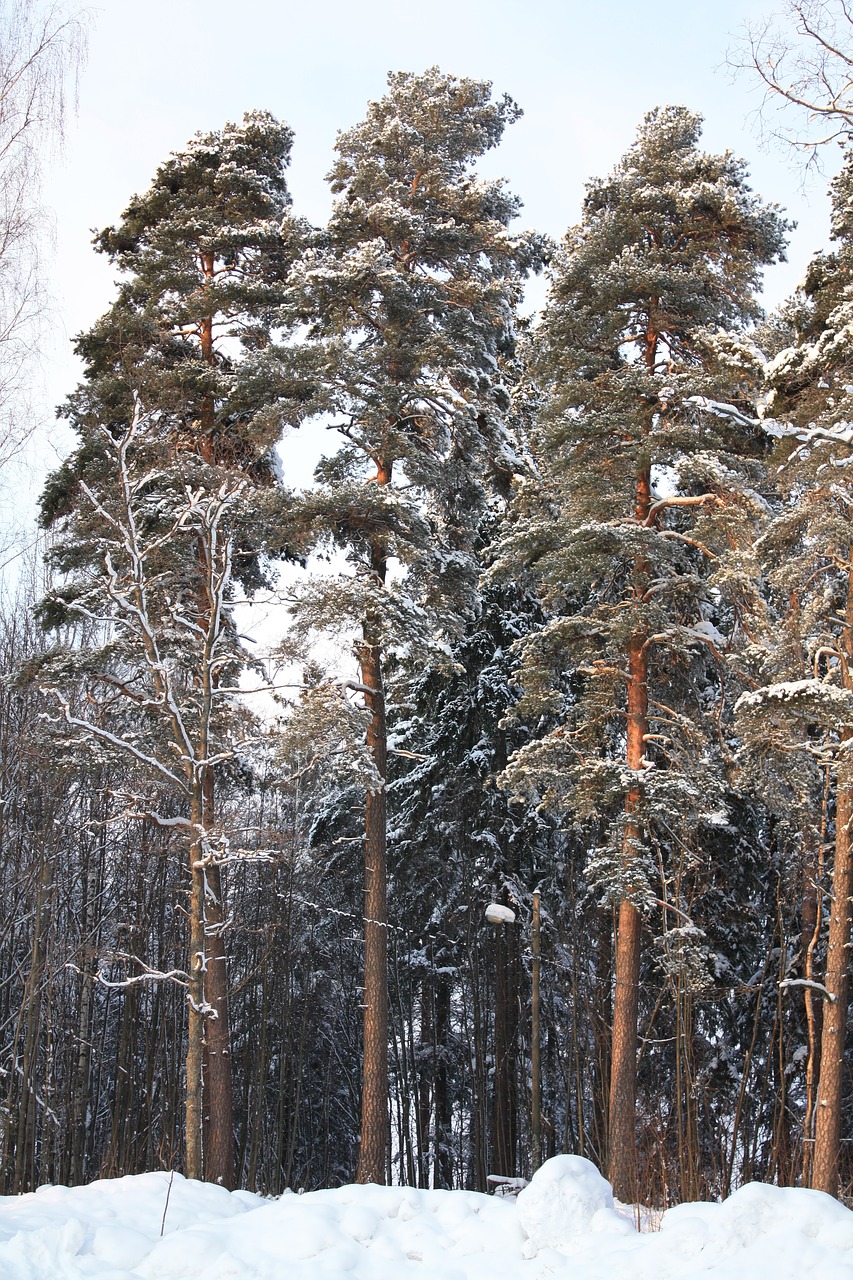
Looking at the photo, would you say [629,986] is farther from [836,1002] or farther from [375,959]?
[375,959]

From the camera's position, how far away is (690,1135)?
874 cm

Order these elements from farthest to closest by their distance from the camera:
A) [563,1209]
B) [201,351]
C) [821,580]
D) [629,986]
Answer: [201,351] < [629,986] < [821,580] < [563,1209]

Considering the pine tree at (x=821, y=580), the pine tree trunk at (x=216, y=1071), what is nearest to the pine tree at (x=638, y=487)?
the pine tree at (x=821, y=580)

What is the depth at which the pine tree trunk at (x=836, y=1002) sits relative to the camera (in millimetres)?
9070

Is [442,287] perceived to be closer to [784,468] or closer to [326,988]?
[784,468]

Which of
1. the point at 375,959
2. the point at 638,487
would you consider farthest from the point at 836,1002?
the point at 638,487

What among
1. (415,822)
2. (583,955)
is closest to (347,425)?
(415,822)

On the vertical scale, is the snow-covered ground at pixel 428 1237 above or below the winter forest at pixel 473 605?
below

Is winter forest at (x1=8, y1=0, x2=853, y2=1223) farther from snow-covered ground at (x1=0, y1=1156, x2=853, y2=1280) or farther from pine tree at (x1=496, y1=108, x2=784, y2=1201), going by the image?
snow-covered ground at (x1=0, y1=1156, x2=853, y2=1280)

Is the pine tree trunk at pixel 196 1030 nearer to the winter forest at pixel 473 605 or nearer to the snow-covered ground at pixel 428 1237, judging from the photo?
the winter forest at pixel 473 605

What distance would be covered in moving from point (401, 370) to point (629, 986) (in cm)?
813

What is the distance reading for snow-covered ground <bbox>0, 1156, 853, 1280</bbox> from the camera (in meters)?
5.33

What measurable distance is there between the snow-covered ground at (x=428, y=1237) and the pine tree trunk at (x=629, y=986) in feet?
15.7

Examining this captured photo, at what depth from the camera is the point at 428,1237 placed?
6.12m
